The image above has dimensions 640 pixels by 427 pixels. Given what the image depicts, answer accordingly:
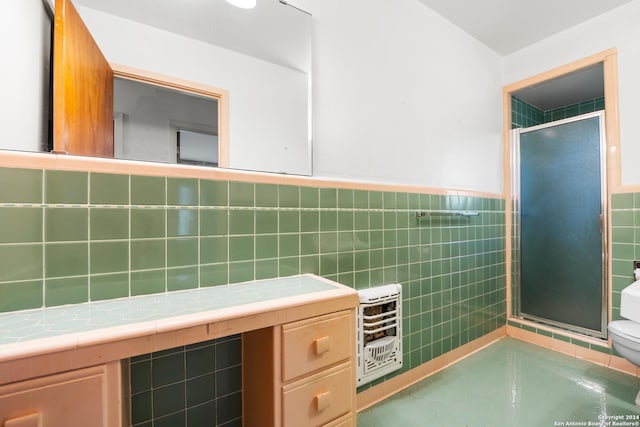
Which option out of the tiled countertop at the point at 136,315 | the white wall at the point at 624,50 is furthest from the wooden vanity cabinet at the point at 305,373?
the white wall at the point at 624,50

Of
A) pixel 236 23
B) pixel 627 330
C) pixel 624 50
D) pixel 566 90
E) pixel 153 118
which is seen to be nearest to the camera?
pixel 153 118

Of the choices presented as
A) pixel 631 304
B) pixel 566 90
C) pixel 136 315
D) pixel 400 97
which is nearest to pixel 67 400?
pixel 136 315

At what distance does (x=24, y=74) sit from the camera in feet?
2.78

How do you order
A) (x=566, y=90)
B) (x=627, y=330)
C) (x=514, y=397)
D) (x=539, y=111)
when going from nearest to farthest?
(x=627, y=330), (x=514, y=397), (x=566, y=90), (x=539, y=111)

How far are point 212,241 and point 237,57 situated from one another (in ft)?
2.72

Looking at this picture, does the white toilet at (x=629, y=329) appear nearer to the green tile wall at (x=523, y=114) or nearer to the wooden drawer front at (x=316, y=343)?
the wooden drawer front at (x=316, y=343)

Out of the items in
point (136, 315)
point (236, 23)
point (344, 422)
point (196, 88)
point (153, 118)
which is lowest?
point (344, 422)

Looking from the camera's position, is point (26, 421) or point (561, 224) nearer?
point (26, 421)

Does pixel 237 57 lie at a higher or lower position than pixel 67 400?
higher

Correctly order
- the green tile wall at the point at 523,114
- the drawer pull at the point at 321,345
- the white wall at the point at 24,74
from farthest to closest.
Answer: the green tile wall at the point at 523,114, the drawer pull at the point at 321,345, the white wall at the point at 24,74

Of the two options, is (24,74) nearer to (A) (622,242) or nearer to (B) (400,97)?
(B) (400,97)

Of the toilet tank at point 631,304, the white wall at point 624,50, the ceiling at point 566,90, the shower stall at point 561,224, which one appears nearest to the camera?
the toilet tank at point 631,304

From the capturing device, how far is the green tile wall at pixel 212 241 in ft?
2.81

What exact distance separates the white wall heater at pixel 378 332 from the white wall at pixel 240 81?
2.57 feet
